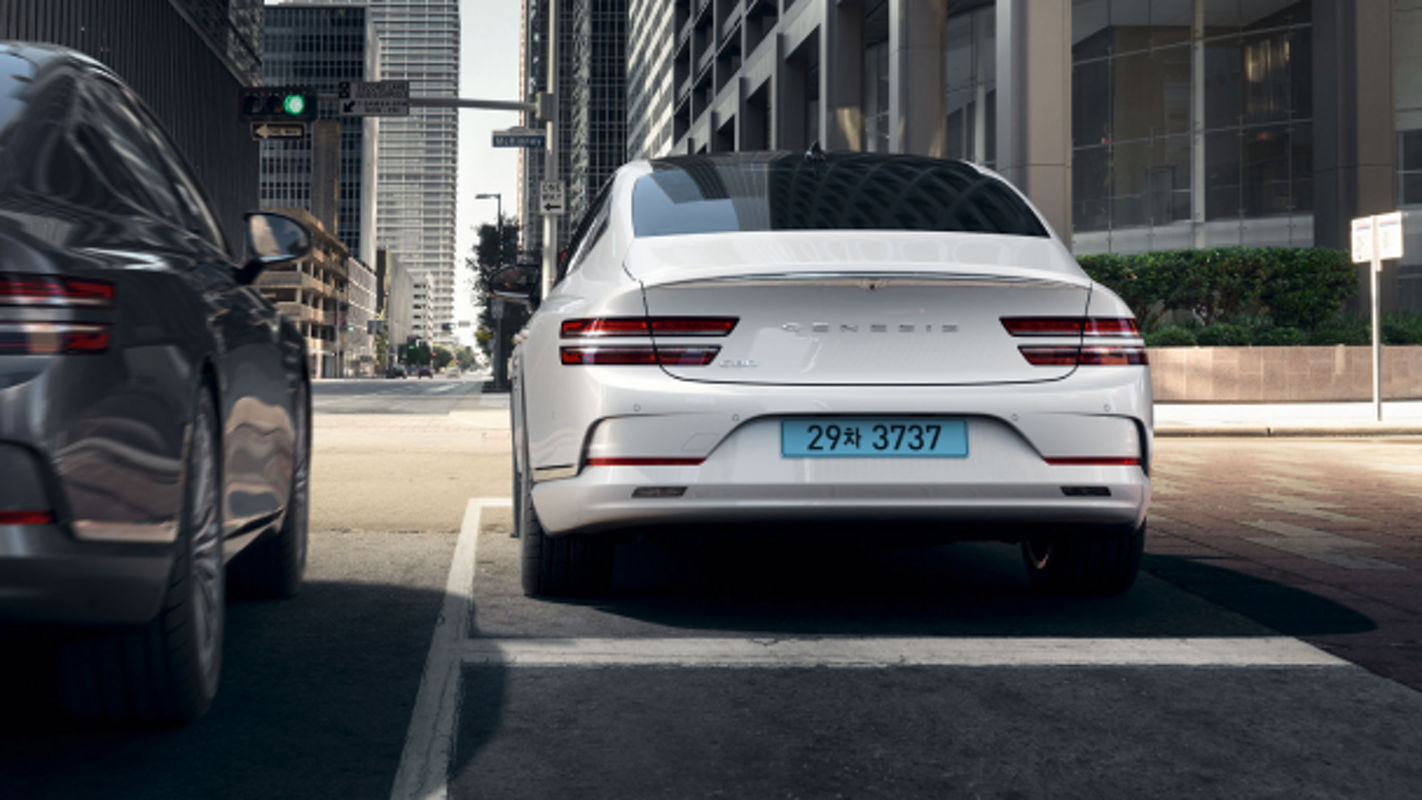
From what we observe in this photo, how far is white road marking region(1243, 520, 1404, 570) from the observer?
5789 millimetres

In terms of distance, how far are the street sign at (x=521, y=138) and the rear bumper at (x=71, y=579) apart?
22.9m

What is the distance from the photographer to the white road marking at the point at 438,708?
271 cm

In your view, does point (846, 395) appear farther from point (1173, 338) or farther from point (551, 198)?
point (551, 198)

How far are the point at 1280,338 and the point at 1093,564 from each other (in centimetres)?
1854

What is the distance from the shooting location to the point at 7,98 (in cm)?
305

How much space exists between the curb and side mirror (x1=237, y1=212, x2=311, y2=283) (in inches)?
510

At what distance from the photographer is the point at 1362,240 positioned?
17.7 metres

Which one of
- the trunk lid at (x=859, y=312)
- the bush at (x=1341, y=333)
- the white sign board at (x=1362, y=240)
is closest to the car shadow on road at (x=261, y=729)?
the trunk lid at (x=859, y=312)

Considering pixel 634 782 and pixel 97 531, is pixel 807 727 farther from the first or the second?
pixel 97 531

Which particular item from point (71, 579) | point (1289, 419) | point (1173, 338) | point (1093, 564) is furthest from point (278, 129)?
point (71, 579)

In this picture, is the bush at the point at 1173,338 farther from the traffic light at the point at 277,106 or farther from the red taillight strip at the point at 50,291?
the red taillight strip at the point at 50,291

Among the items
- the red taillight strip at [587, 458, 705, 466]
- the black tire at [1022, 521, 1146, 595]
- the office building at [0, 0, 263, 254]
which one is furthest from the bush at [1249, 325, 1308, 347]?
the office building at [0, 0, 263, 254]

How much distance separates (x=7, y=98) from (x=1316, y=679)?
359 cm

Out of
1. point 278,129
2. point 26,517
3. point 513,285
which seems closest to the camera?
point 26,517
